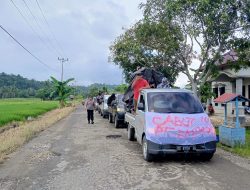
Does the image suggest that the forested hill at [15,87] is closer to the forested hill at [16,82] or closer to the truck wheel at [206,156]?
the forested hill at [16,82]

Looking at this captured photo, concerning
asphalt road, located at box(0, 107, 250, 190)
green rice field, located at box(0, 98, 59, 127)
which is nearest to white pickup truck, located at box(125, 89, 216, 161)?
asphalt road, located at box(0, 107, 250, 190)

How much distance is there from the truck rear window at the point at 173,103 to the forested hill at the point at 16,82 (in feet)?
365

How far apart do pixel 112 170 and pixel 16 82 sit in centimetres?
11967

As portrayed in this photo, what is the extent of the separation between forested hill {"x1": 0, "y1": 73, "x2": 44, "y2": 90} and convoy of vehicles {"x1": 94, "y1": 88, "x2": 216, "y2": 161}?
366 ft

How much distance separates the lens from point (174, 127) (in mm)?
9859

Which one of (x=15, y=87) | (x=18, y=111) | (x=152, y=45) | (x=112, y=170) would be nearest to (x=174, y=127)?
(x=112, y=170)

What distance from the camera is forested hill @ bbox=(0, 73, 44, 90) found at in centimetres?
11756

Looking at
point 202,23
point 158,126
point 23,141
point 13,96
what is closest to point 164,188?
point 158,126

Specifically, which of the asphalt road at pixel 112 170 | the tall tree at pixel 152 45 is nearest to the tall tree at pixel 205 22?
the tall tree at pixel 152 45

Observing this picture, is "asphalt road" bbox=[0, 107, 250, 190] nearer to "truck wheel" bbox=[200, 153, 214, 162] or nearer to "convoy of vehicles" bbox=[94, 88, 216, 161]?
"truck wheel" bbox=[200, 153, 214, 162]

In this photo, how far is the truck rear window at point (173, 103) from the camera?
35.5ft

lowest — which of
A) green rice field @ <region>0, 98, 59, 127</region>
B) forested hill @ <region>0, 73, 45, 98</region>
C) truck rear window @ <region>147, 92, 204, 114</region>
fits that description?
green rice field @ <region>0, 98, 59, 127</region>

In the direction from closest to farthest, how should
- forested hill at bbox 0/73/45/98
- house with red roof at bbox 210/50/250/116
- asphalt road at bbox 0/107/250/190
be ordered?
asphalt road at bbox 0/107/250/190 < house with red roof at bbox 210/50/250/116 < forested hill at bbox 0/73/45/98

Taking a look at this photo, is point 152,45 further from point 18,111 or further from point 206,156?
point 18,111
